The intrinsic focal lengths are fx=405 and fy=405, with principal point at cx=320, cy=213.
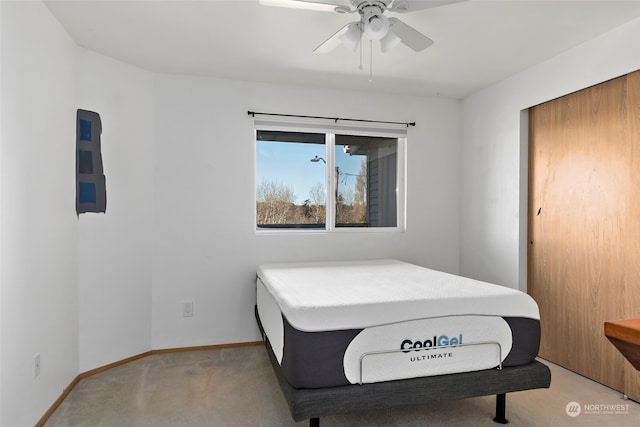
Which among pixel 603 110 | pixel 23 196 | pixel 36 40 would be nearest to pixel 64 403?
pixel 23 196

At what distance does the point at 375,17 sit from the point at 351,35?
161 millimetres

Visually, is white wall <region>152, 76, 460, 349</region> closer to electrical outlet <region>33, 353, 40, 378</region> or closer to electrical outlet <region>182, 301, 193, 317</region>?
electrical outlet <region>182, 301, 193, 317</region>

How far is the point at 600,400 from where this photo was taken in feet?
8.24

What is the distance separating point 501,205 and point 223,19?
2.69 metres

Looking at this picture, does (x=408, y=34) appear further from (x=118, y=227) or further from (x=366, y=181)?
(x=118, y=227)

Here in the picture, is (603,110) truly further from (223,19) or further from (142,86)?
(142,86)

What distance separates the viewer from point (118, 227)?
3.12 m

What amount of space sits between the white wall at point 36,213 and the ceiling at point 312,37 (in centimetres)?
35

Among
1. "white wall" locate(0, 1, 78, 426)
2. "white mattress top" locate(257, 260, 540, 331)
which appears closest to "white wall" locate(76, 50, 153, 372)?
"white wall" locate(0, 1, 78, 426)

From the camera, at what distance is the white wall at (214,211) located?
11.2ft

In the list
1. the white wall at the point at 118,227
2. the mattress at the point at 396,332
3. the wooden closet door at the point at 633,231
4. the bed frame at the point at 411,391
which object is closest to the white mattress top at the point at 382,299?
the mattress at the point at 396,332

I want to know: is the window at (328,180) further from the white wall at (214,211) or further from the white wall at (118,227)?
the white wall at (118,227)

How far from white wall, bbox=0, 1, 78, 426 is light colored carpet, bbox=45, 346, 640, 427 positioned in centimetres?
29

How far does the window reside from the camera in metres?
3.80
